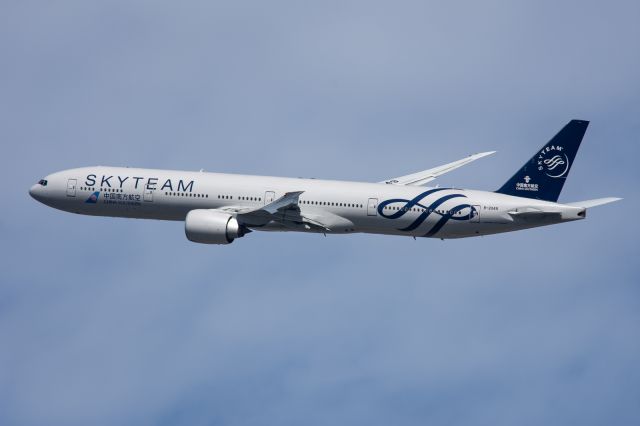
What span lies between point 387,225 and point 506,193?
8.36 meters

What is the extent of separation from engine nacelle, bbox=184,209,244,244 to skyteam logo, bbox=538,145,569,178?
20.6 m

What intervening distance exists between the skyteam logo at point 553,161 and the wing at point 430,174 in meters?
9.73

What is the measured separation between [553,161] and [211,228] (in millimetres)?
22937

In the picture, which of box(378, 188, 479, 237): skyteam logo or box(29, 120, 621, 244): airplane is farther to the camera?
box(378, 188, 479, 237): skyteam logo

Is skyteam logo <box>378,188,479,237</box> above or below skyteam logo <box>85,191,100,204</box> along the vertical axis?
below

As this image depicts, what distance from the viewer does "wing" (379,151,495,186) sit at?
8812 centimetres

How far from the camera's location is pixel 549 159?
80875 mm

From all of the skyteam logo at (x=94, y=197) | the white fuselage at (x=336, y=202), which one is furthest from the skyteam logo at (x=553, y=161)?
the skyteam logo at (x=94, y=197)

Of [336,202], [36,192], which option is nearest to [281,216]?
[336,202]

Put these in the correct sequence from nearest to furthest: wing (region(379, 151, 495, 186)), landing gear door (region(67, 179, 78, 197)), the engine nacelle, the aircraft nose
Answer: the engine nacelle < landing gear door (region(67, 179, 78, 197)) < the aircraft nose < wing (region(379, 151, 495, 186))

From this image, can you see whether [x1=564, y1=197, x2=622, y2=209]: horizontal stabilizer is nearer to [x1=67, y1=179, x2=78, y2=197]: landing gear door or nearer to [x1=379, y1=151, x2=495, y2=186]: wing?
[x1=379, y1=151, x2=495, y2=186]: wing

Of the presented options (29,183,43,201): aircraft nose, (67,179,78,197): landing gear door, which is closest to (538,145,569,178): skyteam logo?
(67,179,78,197): landing gear door

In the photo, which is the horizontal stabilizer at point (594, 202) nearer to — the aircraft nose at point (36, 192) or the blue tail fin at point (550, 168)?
the blue tail fin at point (550, 168)

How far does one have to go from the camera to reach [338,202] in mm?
79438
